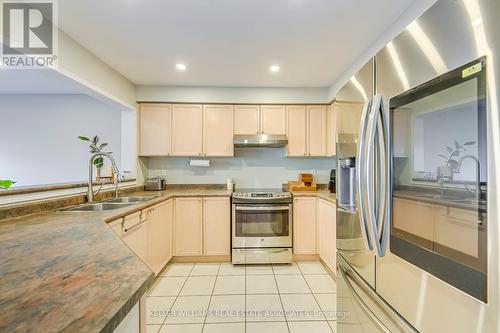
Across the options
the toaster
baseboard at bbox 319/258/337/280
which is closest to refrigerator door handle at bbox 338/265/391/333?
baseboard at bbox 319/258/337/280

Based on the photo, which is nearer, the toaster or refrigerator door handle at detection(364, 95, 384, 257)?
refrigerator door handle at detection(364, 95, 384, 257)

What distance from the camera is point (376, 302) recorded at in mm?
1017

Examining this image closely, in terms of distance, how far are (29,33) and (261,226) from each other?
285 cm

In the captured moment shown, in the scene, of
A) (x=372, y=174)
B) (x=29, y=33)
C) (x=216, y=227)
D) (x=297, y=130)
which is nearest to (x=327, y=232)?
(x=216, y=227)

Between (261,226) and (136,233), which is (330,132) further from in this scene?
(136,233)

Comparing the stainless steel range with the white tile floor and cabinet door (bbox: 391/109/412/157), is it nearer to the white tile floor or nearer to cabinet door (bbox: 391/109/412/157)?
the white tile floor

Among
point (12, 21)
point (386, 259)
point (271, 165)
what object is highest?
point (12, 21)

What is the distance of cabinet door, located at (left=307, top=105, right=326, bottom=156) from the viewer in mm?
3496

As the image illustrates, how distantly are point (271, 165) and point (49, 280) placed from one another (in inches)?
127

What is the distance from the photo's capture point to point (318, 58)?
8.40ft

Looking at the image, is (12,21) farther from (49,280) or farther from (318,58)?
(318,58)

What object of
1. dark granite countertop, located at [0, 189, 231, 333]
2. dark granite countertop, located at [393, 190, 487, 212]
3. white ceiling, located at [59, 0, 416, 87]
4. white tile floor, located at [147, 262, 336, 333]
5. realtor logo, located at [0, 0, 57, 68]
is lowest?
white tile floor, located at [147, 262, 336, 333]

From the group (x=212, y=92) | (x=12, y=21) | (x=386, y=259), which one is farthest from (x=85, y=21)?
(x=386, y=259)

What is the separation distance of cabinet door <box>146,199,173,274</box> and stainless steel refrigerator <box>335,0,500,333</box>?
205 cm
